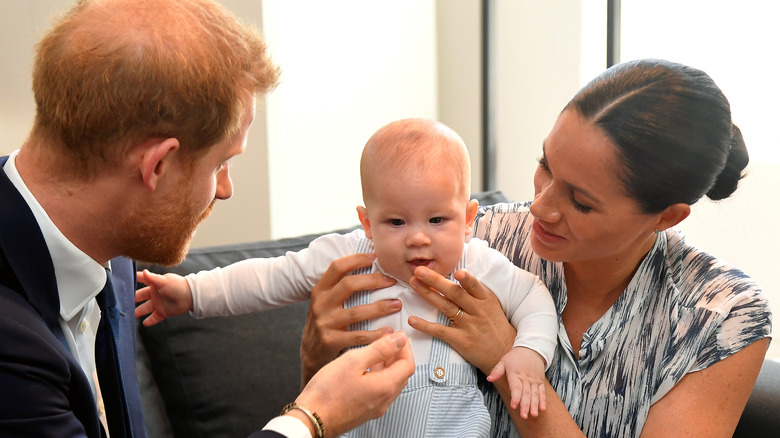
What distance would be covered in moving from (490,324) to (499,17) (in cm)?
277

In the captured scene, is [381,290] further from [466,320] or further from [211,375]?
[211,375]

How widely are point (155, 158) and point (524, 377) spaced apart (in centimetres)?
79

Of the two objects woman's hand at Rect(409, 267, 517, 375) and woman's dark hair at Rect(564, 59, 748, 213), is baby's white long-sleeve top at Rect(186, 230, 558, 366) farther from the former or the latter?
woman's dark hair at Rect(564, 59, 748, 213)

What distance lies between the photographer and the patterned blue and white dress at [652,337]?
1.60 metres

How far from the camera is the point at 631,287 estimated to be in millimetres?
1729

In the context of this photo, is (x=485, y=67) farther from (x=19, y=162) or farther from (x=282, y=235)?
(x=19, y=162)

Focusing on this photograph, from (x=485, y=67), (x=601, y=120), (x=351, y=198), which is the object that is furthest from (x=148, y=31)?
(x=485, y=67)

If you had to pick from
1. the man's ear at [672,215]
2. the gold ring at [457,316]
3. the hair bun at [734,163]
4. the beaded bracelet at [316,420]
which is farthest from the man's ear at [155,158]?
the hair bun at [734,163]

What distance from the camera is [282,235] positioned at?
3613mm

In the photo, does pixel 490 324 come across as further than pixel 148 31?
Yes

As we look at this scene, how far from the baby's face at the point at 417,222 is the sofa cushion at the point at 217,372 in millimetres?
618

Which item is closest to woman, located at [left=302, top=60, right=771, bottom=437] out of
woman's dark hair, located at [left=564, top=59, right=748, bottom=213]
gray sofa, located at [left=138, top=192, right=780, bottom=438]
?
woman's dark hair, located at [left=564, top=59, right=748, bottom=213]

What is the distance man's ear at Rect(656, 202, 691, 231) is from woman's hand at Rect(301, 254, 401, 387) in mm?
549

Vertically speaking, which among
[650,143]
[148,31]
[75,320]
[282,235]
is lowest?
[282,235]
